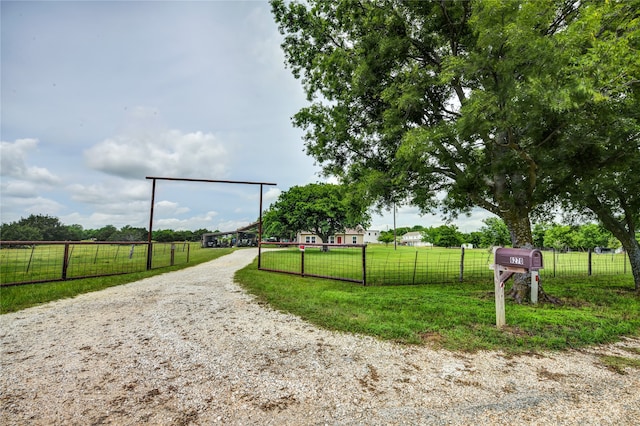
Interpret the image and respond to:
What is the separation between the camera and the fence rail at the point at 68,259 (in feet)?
27.5

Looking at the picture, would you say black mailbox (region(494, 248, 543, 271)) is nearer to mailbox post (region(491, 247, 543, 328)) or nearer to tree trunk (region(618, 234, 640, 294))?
mailbox post (region(491, 247, 543, 328))

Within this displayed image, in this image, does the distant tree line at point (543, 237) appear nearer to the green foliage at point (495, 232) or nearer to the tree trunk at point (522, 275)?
the green foliage at point (495, 232)

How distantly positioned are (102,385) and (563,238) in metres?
62.5

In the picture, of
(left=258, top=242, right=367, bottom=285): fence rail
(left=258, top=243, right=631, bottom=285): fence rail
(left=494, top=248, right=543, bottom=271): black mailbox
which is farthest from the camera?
(left=258, top=243, right=631, bottom=285): fence rail

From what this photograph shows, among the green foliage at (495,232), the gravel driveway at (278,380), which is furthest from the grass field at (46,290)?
the green foliage at (495,232)

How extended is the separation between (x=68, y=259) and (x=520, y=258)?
38.7 ft

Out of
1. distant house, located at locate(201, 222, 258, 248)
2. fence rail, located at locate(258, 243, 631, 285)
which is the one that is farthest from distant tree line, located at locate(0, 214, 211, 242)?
fence rail, located at locate(258, 243, 631, 285)

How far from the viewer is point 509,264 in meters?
4.62

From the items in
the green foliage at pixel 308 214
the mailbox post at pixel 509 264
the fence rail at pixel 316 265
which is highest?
the green foliage at pixel 308 214

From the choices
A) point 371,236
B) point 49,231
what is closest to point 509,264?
point 49,231

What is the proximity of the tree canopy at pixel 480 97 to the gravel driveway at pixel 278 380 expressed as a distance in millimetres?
3443

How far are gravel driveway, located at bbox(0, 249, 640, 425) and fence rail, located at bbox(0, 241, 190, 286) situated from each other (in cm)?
478

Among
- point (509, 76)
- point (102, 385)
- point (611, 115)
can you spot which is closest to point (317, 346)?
point (102, 385)

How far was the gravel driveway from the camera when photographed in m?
2.33
